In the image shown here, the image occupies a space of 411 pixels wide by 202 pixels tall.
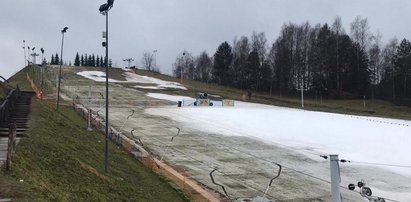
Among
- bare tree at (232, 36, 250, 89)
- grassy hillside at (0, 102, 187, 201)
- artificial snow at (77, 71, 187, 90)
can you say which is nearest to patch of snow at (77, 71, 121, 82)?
artificial snow at (77, 71, 187, 90)

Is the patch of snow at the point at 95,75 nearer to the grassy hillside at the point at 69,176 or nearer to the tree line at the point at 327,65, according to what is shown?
the tree line at the point at 327,65

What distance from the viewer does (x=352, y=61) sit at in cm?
9931

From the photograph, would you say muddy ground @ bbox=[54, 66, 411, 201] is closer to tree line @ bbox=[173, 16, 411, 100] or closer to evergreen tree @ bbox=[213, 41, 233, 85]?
tree line @ bbox=[173, 16, 411, 100]

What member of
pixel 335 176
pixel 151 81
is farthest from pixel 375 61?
pixel 335 176

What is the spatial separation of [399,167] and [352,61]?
7578cm

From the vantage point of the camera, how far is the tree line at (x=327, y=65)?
96.7 meters

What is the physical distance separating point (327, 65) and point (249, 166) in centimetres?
7806

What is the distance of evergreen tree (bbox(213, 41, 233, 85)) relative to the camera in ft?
415

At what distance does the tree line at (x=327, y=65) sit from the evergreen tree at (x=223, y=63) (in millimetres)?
7137

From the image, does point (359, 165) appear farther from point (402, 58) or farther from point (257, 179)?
point (402, 58)

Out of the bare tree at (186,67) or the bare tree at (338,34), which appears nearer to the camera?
the bare tree at (338,34)

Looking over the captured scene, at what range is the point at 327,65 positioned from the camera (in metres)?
101

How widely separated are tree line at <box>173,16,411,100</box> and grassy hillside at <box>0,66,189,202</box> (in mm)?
73654

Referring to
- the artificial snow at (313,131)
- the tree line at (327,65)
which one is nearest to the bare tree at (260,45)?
the tree line at (327,65)
